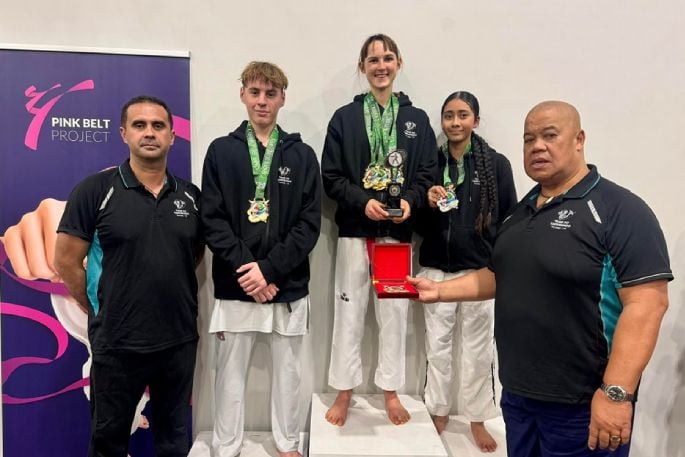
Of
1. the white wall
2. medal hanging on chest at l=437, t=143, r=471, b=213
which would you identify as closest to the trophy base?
medal hanging on chest at l=437, t=143, r=471, b=213

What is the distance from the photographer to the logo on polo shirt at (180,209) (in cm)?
226

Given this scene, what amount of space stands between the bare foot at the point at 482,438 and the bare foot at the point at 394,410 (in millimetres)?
390

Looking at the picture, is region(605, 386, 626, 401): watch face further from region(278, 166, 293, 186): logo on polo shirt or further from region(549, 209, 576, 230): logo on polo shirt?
region(278, 166, 293, 186): logo on polo shirt

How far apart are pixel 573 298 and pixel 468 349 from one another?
3.88 ft

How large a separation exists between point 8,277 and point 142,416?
3.76ft

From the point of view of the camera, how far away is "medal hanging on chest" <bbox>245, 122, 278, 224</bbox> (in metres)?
2.40

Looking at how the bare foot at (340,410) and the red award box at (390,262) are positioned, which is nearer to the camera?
the red award box at (390,262)

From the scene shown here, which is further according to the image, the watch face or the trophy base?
the trophy base

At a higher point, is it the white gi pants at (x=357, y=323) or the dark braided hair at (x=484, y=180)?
the dark braided hair at (x=484, y=180)

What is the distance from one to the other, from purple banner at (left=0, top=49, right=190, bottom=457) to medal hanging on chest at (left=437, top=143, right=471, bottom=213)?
152cm

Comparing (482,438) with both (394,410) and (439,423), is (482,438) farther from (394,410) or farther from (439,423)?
(394,410)

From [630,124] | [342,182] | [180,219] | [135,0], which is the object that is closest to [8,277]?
[180,219]

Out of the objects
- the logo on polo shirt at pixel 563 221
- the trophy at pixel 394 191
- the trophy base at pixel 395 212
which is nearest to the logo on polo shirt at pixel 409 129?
the trophy at pixel 394 191

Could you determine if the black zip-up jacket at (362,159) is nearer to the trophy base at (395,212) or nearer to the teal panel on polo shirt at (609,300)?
the trophy base at (395,212)
